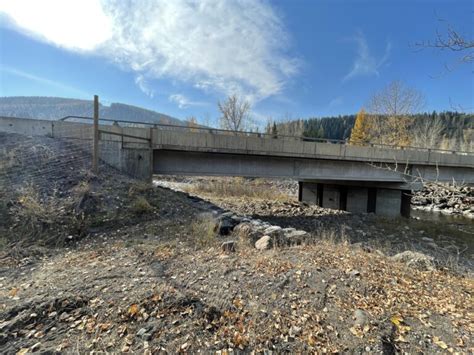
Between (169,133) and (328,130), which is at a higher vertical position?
(328,130)

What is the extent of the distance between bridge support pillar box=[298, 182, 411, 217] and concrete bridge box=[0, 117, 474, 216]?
0.06 m

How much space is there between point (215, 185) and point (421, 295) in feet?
62.6

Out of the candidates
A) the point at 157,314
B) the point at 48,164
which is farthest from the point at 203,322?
the point at 48,164

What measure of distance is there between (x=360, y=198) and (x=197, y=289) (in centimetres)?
1649

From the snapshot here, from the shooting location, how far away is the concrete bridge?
358 inches

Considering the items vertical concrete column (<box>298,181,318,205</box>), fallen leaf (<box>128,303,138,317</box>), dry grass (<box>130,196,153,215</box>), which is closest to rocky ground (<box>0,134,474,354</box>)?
fallen leaf (<box>128,303,138,317</box>)

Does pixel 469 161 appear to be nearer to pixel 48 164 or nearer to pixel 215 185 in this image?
pixel 215 185

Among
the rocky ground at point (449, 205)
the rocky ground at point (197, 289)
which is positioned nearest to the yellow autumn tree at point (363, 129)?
the rocky ground at point (449, 205)

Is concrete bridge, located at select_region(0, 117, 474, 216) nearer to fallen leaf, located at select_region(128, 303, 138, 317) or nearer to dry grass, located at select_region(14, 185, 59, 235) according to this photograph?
dry grass, located at select_region(14, 185, 59, 235)

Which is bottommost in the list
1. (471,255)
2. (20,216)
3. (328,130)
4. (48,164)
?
(471,255)

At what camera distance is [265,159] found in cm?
1205

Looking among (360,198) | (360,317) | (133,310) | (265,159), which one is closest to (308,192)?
(360,198)

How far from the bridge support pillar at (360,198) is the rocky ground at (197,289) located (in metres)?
12.6

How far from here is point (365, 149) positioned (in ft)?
44.9
